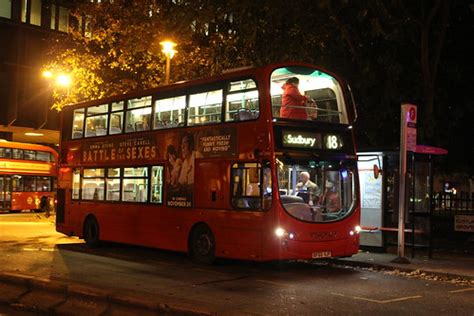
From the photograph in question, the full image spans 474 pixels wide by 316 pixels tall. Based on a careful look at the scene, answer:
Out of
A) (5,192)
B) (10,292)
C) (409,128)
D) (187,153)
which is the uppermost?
(409,128)

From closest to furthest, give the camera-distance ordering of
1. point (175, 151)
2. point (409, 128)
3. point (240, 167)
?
point (240, 167)
point (409, 128)
point (175, 151)

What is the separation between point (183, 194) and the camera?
14.0 m

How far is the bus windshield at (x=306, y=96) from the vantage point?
483 inches

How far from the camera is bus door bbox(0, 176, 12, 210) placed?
111 ft

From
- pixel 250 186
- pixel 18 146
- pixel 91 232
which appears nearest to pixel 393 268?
pixel 250 186

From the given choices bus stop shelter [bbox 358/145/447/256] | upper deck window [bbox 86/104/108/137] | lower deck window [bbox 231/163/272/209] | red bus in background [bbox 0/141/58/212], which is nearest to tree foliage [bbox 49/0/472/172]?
bus stop shelter [bbox 358/145/447/256]

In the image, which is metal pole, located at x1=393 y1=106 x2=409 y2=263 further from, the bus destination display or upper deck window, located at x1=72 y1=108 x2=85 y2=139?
upper deck window, located at x1=72 y1=108 x2=85 y2=139

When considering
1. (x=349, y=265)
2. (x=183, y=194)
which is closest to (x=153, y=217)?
(x=183, y=194)

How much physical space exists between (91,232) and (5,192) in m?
19.2

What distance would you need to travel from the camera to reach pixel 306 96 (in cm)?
1298

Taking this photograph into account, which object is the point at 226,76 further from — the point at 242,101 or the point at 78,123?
the point at 78,123

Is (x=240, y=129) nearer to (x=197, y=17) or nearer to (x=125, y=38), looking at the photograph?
(x=197, y=17)

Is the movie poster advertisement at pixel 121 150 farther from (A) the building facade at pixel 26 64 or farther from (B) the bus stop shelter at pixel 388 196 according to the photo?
(A) the building facade at pixel 26 64

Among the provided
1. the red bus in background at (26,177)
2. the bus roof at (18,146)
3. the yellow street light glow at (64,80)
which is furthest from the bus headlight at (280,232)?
the bus roof at (18,146)
